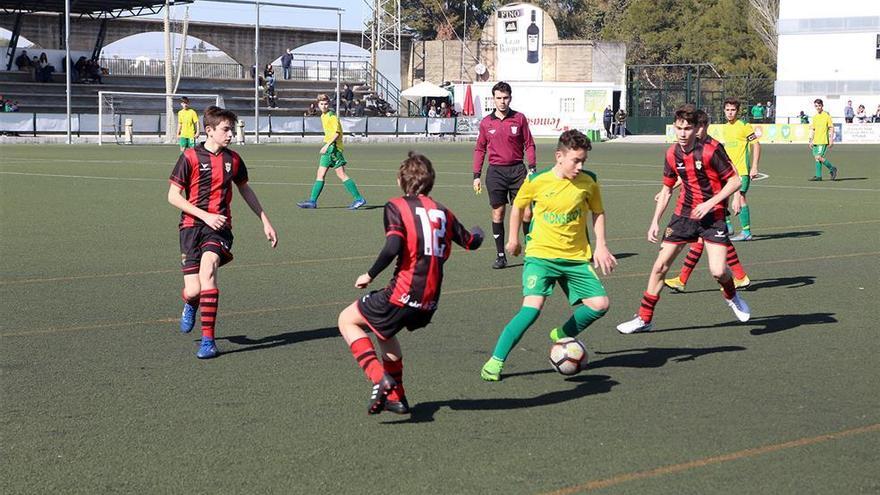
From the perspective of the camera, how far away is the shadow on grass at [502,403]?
22.8 ft

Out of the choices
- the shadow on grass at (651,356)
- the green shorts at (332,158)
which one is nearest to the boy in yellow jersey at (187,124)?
the green shorts at (332,158)

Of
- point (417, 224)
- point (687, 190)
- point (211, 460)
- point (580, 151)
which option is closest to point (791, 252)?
point (687, 190)

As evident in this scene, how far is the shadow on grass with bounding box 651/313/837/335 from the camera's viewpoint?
9680mm

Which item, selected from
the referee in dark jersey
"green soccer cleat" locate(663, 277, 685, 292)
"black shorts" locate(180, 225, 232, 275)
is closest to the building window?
the referee in dark jersey

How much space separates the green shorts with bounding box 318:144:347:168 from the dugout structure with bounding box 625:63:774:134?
52.7 m

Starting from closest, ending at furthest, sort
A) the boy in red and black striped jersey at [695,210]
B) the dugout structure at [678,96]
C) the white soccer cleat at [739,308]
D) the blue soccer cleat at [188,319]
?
the blue soccer cleat at [188,319] < the boy in red and black striped jersey at [695,210] < the white soccer cleat at [739,308] < the dugout structure at [678,96]

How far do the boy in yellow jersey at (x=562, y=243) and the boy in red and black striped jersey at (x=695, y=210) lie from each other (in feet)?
5.63

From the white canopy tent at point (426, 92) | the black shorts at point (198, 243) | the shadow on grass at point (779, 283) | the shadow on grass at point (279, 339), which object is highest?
the white canopy tent at point (426, 92)

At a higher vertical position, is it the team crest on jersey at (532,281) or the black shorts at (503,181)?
the black shorts at (503,181)

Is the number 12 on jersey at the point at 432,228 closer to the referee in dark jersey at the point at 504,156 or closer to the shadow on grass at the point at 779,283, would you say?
the shadow on grass at the point at 779,283

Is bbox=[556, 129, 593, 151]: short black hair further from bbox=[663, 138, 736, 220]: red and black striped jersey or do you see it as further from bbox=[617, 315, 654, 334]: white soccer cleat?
bbox=[663, 138, 736, 220]: red and black striped jersey

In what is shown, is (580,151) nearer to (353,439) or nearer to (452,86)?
(353,439)

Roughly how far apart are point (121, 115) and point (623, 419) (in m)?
47.2

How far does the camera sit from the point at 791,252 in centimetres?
1478
